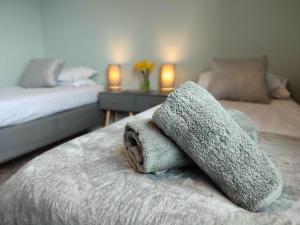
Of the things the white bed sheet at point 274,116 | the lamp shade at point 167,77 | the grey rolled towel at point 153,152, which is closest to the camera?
the grey rolled towel at point 153,152

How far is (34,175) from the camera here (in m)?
0.90

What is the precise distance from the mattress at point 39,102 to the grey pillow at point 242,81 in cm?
151

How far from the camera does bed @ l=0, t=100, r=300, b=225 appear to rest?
0.65 metres

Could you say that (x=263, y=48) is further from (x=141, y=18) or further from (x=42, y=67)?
(x=42, y=67)

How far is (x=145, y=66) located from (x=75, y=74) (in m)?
0.92

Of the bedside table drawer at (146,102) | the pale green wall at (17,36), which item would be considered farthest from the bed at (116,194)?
the pale green wall at (17,36)

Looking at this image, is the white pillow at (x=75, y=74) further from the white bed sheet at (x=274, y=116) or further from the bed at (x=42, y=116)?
the white bed sheet at (x=274, y=116)

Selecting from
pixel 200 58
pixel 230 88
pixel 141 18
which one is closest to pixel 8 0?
pixel 141 18

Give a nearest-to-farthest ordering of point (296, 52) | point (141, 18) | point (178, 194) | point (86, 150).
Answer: point (178, 194) < point (86, 150) < point (296, 52) < point (141, 18)

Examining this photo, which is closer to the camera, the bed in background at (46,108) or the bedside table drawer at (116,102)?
the bed in background at (46,108)

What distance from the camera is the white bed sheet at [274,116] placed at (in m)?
1.43

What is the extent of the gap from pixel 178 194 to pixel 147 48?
268 cm

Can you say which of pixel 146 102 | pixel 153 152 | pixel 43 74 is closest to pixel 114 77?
pixel 146 102

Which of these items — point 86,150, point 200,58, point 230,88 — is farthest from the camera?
point 200,58
